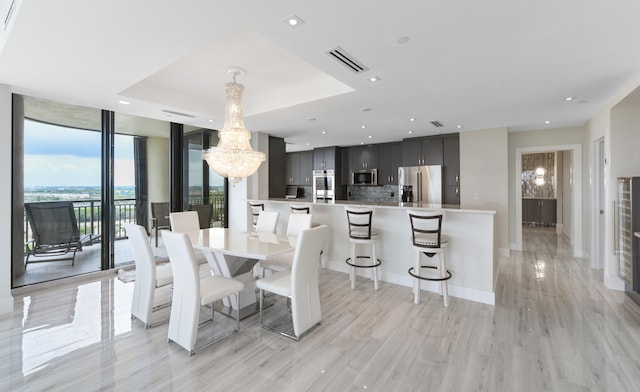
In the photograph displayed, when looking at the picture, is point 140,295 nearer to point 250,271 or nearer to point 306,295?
point 250,271

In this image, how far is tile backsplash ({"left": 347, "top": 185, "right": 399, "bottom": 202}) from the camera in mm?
7704

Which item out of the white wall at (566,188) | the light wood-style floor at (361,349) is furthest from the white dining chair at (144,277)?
the white wall at (566,188)

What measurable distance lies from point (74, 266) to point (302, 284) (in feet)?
13.1

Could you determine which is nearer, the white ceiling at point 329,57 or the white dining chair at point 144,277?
the white ceiling at point 329,57

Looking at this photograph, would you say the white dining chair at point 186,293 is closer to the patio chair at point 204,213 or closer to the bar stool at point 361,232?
the bar stool at point 361,232

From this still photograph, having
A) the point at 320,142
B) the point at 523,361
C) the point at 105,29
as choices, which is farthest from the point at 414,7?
the point at 320,142

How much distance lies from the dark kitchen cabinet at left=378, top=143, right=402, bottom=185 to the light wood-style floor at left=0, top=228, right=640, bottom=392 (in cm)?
425

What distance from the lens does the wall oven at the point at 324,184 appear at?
7.96m

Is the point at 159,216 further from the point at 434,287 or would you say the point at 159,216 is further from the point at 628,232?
the point at 628,232

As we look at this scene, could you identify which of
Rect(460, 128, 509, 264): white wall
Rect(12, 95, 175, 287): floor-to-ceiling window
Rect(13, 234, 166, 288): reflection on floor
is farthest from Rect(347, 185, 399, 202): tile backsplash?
Rect(13, 234, 166, 288): reflection on floor

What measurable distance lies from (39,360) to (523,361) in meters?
3.82

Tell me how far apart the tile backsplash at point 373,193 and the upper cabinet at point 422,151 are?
4.11 ft

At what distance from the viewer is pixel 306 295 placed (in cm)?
257

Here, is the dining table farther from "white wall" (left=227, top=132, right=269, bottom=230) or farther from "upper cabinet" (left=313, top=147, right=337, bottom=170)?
"upper cabinet" (left=313, top=147, right=337, bottom=170)
